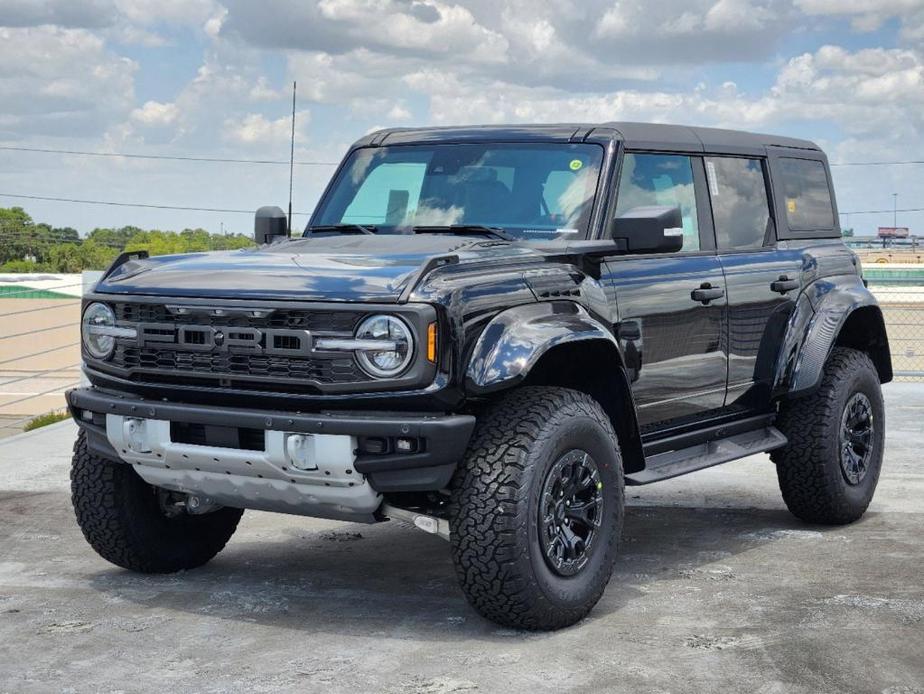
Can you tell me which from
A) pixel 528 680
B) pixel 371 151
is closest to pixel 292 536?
pixel 371 151

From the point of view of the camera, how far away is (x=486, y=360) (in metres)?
5.28

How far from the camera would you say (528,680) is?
4.88 meters

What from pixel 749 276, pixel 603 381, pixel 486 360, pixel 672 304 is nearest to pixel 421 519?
pixel 486 360

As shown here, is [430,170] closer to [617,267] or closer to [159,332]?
[617,267]

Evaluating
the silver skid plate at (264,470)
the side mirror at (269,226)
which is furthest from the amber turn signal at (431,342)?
the side mirror at (269,226)

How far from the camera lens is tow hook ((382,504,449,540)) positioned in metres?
5.45

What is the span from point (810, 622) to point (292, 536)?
291cm

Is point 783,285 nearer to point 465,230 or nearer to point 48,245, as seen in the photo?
point 465,230

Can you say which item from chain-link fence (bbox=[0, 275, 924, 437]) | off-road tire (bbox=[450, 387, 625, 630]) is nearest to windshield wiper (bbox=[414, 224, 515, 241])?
off-road tire (bbox=[450, 387, 625, 630])

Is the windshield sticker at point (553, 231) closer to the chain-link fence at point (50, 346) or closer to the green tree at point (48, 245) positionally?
the chain-link fence at point (50, 346)

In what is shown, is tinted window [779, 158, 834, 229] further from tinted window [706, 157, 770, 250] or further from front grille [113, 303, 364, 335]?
front grille [113, 303, 364, 335]

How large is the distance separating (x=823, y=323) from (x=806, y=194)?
0.90 meters

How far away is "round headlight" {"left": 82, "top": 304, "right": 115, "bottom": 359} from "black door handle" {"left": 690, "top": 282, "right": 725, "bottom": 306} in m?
2.55

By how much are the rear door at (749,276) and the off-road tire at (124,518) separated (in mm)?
2661
